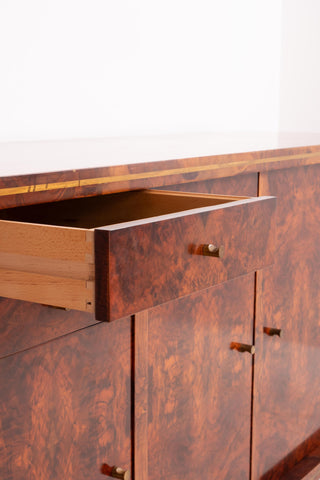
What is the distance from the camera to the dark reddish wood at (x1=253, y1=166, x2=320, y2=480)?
1.58 m

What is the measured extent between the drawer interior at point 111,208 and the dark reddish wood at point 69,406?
7.3 inches

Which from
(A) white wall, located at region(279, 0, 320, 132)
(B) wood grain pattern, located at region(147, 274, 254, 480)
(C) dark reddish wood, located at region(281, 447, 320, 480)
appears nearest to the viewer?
(B) wood grain pattern, located at region(147, 274, 254, 480)

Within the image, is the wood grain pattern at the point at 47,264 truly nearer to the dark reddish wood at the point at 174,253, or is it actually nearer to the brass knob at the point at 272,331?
the dark reddish wood at the point at 174,253

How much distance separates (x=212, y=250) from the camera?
3.23 ft

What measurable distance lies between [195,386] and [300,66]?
196 centimetres

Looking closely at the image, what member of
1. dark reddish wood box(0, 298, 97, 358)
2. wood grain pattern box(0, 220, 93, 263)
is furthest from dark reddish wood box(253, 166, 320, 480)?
wood grain pattern box(0, 220, 93, 263)

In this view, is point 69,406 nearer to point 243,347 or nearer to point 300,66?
point 243,347

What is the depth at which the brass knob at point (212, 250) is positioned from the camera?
980 millimetres

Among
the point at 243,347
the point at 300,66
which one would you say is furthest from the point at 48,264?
the point at 300,66

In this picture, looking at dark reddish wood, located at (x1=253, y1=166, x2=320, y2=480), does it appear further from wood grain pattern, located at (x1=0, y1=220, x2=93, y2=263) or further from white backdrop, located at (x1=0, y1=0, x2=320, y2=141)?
wood grain pattern, located at (x1=0, y1=220, x2=93, y2=263)

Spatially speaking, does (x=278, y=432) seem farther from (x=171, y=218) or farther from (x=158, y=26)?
(x=158, y=26)

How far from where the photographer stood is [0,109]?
159 cm

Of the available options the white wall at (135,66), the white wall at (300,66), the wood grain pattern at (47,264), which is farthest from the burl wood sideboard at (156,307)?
the white wall at (300,66)

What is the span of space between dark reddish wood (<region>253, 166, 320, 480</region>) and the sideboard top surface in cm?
8
